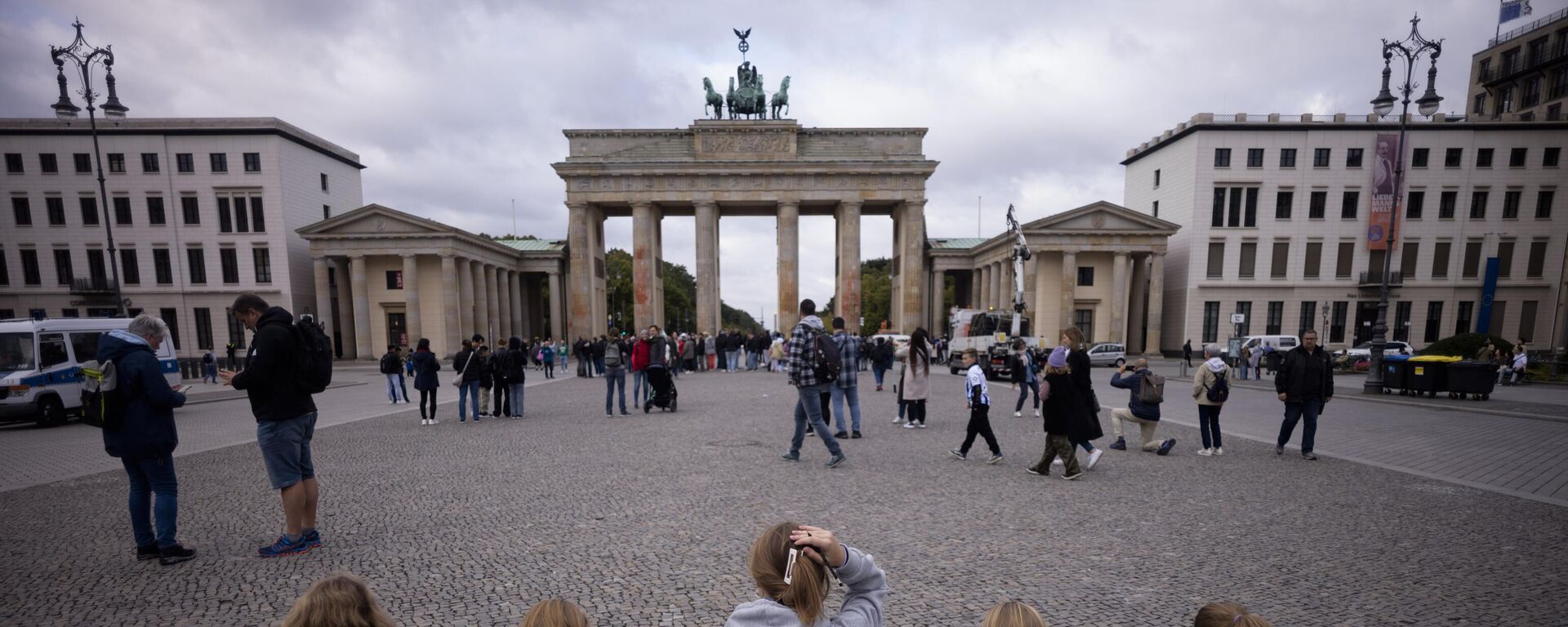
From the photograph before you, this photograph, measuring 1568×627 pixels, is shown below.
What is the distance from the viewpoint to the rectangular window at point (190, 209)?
127ft

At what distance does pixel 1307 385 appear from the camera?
7.61 m

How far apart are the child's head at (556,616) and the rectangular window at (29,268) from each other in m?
60.8

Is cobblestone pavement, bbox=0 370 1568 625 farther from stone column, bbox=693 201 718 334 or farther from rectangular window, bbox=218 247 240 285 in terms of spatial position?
rectangular window, bbox=218 247 240 285

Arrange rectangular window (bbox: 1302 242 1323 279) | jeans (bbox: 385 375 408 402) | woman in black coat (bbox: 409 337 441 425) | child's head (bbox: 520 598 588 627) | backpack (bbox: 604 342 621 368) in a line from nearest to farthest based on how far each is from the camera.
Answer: child's head (bbox: 520 598 588 627)
woman in black coat (bbox: 409 337 441 425)
backpack (bbox: 604 342 621 368)
jeans (bbox: 385 375 408 402)
rectangular window (bbox: 1302 242 1323 279)

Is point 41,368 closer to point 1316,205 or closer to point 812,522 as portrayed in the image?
point 812,522

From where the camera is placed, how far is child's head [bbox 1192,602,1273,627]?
1.66 m

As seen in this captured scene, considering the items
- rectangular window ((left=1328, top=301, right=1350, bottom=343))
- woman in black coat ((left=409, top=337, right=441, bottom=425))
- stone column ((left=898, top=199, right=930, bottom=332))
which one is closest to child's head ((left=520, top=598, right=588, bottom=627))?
woman in black coat ((left=409, top=337, right=441, bottom=425))

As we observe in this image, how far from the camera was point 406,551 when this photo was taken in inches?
181

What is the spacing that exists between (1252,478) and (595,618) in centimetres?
730

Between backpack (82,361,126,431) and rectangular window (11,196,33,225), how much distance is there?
185 ft

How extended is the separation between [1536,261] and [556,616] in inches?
2458

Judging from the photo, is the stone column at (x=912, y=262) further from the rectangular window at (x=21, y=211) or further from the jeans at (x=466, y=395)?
the rectangular window at (x=21, y=211)

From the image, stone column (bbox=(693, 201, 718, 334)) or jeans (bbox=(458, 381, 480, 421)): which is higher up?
stone column (bbox=(693, 201, 718, 334))

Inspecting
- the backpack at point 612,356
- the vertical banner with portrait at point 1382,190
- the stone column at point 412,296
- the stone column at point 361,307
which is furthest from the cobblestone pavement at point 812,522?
the vertical banner with portrait at point 1382,190
